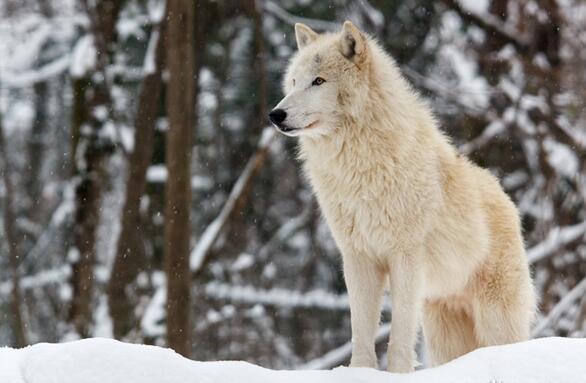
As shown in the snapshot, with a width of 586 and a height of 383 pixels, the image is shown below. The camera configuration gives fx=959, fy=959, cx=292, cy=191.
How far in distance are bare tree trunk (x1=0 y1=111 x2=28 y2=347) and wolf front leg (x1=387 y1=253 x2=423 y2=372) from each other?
714 cm

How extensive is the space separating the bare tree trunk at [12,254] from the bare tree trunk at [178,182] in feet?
7.24

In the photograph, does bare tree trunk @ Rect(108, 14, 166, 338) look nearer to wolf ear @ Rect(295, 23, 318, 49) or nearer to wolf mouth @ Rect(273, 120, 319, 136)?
wolf ear @ Rect(295, 23, 318, 49)

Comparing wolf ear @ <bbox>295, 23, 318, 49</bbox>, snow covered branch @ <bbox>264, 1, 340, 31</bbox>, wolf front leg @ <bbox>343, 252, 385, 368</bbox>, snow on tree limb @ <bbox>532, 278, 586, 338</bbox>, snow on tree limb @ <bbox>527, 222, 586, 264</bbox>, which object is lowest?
snow on tree limb @ <bbox>532, 278, 586, 338</bbox>

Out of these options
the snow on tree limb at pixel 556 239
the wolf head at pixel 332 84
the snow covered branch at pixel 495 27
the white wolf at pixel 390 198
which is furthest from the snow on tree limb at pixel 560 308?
the wolf head at pixel 332 84

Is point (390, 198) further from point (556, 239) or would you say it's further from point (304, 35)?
point (556, 239)

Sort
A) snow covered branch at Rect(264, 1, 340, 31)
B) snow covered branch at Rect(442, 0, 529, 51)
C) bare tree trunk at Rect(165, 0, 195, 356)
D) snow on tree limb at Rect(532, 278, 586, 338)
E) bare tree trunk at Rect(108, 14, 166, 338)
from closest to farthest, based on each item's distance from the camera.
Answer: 1. bare tree trunk at Rect(165, 0, 195, 356)
2. snow on tree limb at Rect(532, 278, 586, 338)
3. bare tree trunk at Rect(108, 14, 166, 338)
4. snow covered branch at Rect(264, 1, 340, 31)
5. snow covered branch at Rect(442, 0, 529, 51)

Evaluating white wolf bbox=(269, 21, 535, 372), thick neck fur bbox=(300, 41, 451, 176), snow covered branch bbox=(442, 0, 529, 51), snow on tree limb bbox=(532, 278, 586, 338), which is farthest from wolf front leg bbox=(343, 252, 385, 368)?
snow covered branch bbox=(442, 0, 529, 51)

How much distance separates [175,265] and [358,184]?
213 inches

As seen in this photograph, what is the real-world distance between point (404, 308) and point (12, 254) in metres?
8.15

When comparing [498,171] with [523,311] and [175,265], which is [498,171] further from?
[523,311]

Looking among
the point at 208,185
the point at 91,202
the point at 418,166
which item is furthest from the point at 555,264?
the point at 418,166

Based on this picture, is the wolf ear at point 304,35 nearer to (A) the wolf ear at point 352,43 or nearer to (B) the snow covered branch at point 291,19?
(A) the wolf ear at point 352,43

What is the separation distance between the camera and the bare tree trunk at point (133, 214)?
10.9m

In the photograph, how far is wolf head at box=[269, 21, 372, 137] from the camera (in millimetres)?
4719
